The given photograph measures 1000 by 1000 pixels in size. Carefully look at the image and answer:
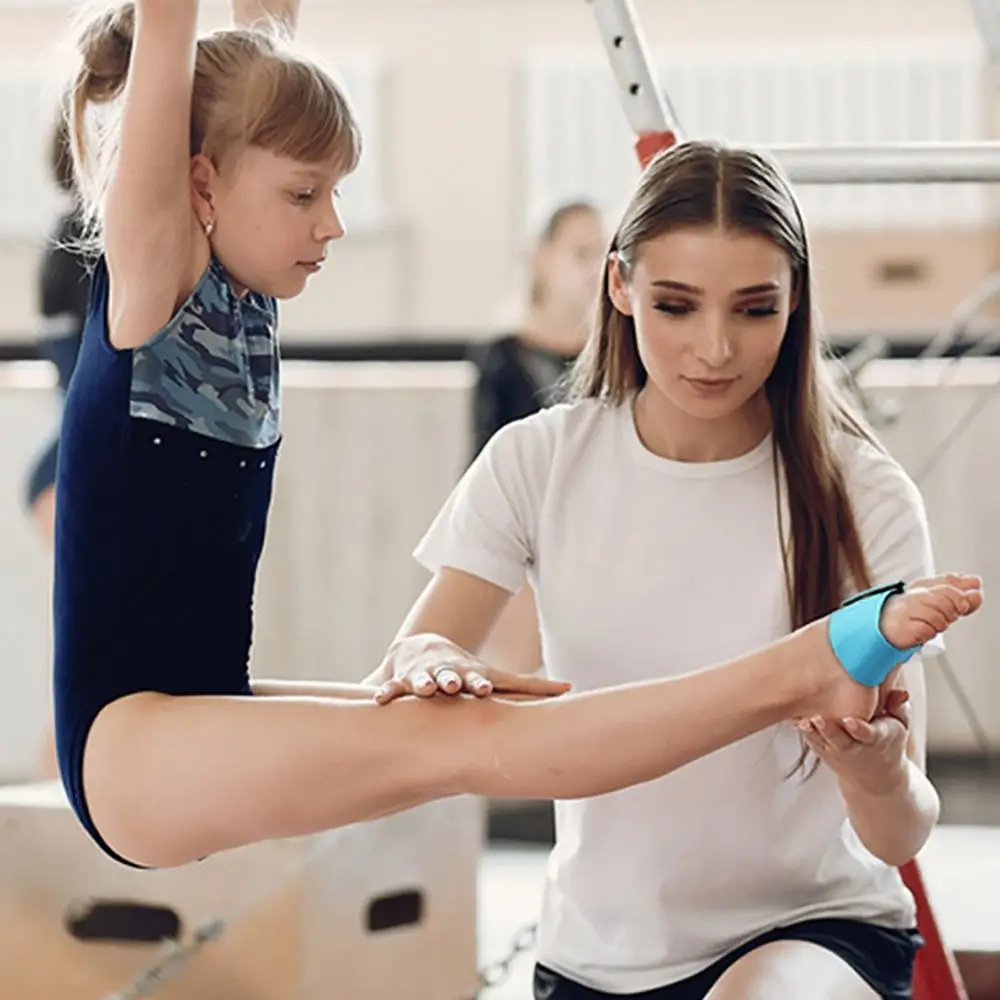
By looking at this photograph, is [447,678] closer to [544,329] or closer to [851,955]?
→ [851,955]

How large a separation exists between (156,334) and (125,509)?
14 centimetres

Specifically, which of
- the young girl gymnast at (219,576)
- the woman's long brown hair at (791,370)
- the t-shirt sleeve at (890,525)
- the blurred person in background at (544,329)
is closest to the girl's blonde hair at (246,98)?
the young girl gymnast at (219,576)

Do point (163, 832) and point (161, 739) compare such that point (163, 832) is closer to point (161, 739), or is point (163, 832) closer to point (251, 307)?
point (161, 739)

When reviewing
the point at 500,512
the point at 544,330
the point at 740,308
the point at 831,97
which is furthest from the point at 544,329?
the point at 831,97

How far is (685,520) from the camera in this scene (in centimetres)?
161

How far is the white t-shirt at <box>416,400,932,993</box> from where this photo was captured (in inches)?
61.7

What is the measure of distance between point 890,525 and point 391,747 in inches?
18.9

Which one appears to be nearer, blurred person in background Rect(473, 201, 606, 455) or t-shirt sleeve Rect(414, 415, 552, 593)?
t-shirt sleeve Rect(414, 415, 552, 593)

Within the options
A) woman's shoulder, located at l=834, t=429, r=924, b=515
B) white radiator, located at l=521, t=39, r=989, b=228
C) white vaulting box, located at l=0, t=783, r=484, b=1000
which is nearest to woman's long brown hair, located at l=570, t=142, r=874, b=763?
woman's shoulder, located at l=834, t=429, r=924, b=515

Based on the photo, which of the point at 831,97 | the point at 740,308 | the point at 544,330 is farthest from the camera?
the point at 831,97

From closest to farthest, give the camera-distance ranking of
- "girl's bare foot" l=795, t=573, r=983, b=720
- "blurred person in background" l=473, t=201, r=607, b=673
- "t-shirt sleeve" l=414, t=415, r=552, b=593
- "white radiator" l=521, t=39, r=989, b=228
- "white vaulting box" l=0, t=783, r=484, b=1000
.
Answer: "girl's bare foot" l=795, t=573, r=983, b=720, "t-shirt sleeve" l=414, t=415, r=552, b=593, "white vaulting box" l=0, t=783, r=484, b=1000, "blurred person in background" l=473, t=201, r=607, b=673, "white radiator" l=521, t=39, r=989, b=228

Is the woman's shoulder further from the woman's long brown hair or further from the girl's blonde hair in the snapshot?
the girl's blonde hair

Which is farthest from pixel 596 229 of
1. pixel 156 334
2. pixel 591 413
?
pixel 156 334

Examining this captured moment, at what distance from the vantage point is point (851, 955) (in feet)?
5.02
